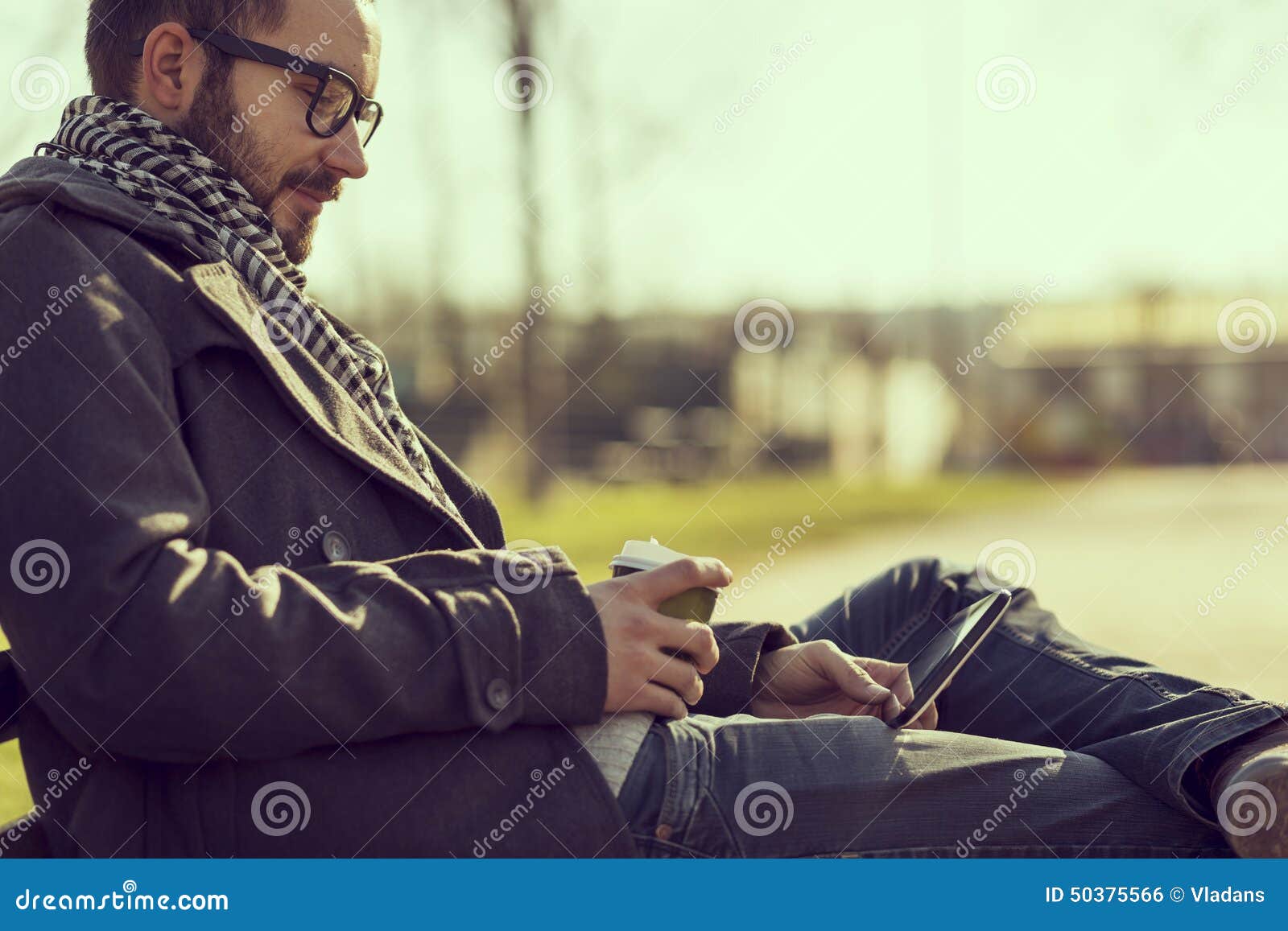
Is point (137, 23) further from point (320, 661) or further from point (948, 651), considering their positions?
point (948, 651)

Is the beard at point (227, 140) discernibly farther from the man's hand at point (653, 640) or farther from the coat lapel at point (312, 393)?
the man's hand at point (653, 640)

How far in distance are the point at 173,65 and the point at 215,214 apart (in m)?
0.34

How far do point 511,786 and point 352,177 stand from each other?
129 centimetres

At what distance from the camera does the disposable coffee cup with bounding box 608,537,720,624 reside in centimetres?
195

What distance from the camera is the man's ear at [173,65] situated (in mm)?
2311

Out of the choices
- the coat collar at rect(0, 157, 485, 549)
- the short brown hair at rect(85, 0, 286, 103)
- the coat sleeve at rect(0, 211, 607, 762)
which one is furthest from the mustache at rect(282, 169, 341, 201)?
the coat sleeve at rect(0, 211, 607, 762)

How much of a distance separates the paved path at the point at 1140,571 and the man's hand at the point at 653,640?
1831mm

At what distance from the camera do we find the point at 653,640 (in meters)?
1.88

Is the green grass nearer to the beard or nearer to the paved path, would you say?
the paved path

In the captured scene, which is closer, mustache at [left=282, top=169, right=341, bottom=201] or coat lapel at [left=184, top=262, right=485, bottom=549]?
coat lapel at [left=184, top=262, right=485, bottom=549]

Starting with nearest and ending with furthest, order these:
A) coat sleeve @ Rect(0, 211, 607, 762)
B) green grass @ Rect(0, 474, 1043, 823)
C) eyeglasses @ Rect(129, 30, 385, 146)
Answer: coat sleeve @ Rect(0, 211, 607, 762)
eyeglasses @ Rect(129, 30, 385, 146)
green grass @ Rect(0, 474, 1043, 823)

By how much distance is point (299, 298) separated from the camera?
84.0 inches
